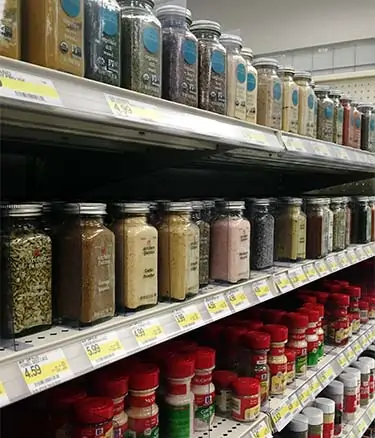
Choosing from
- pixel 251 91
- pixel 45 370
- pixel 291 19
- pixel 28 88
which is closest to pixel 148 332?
pixel 45 370

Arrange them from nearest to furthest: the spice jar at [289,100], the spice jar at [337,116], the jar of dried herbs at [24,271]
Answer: the jar of dried herbs at [24,271] < the spice jar at [289,100] < the spice jar at [337,116]

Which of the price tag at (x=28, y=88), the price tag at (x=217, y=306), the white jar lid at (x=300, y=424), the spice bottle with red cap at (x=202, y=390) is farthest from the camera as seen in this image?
the white jar lid at (x=300, y=424)

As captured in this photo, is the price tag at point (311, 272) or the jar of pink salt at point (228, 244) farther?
Answer: the price tag at point (311, 272)

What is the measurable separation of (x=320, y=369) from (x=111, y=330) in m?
1.13

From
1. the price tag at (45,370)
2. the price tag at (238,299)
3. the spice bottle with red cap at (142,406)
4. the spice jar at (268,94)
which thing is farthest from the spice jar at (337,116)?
the price tag at (45,370)

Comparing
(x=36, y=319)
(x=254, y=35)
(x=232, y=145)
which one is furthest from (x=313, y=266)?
(x=254, y=35)

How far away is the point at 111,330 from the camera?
2.68ft

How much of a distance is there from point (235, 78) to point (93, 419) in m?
0.79

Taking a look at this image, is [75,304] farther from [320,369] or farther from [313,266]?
[320,369]

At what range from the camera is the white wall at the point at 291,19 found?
349cm

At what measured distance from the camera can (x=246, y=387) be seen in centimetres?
129

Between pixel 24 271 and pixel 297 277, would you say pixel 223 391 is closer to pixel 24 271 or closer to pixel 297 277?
pixel 297 277

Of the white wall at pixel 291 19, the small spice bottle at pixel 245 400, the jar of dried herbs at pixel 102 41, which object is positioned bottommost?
the small spice bottle at pixel 245 400

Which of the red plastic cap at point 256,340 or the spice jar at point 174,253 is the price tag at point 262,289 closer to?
the red plastic cap at point 256,340
